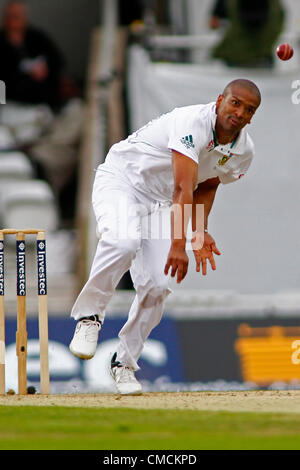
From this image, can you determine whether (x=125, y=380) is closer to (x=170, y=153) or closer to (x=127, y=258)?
(x=127, y=258)

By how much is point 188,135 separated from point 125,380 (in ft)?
5.31

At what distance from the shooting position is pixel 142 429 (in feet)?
17.7

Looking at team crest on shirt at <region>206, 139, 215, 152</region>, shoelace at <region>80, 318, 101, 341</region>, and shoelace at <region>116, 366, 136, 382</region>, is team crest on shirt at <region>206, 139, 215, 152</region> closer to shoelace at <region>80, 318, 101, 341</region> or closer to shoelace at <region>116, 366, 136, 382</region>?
shoelace at <region>80, 318, 101, 341</region>

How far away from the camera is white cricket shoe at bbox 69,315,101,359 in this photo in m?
6.74

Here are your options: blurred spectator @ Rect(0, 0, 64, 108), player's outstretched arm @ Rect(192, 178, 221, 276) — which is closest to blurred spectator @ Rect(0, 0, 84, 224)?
blurred spectator @ Rect(0, 0, 64, 108)

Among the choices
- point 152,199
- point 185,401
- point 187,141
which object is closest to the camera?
point 187,141

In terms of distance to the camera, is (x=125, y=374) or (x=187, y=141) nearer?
(x=187, y=141)

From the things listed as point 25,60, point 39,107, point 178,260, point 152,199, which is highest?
point 25,60

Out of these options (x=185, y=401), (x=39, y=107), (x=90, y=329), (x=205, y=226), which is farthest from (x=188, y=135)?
(x=39, y=107)

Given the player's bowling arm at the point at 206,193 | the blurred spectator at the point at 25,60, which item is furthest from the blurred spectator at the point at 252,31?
the player's bowling arm at the point at 206,193

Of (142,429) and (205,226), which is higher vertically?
(205,226)

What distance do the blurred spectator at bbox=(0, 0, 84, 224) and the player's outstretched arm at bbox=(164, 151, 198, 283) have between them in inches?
275

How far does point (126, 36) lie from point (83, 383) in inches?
234

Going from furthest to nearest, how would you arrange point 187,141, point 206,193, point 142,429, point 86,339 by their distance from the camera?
1. point 206,193
2. point 86,339
3. point 187,141
4. point 142,429
